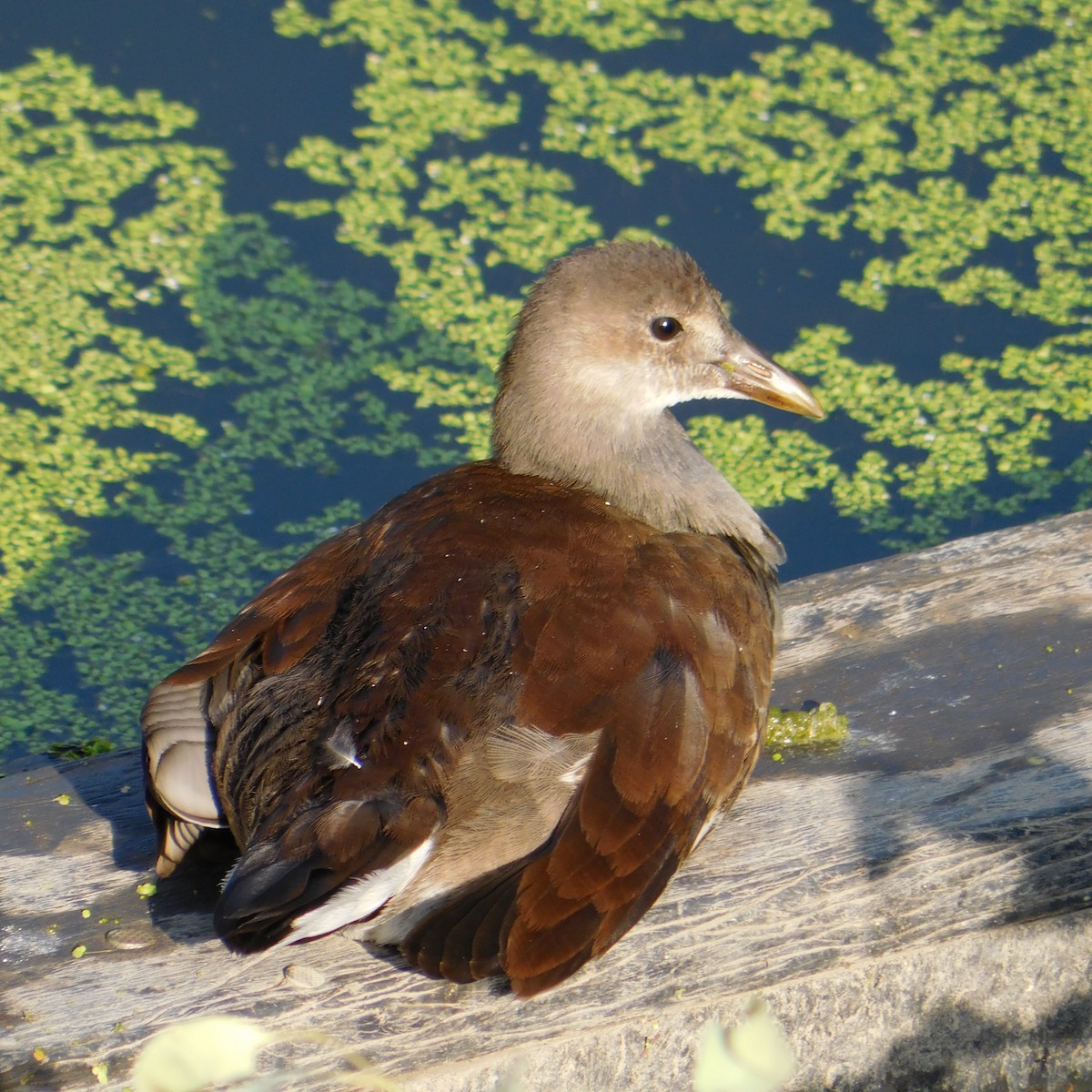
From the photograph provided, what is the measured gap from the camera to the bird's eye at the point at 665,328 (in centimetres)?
258

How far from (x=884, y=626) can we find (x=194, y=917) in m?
1.28

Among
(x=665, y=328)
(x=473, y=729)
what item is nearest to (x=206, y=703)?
(x=473, y=729)

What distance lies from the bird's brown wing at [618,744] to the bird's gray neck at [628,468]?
10.8 inches

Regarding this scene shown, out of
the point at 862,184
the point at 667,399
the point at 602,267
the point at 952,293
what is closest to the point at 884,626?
the point at 667,399

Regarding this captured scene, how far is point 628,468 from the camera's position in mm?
2496

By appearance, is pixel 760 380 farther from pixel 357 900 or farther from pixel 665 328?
pixel 357 900

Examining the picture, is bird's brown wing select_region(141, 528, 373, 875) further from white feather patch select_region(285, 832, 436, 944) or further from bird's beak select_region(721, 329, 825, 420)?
bird's beak select_region(721, 329, 825, 420)

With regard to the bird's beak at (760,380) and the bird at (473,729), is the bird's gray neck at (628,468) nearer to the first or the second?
the bird at (473,729)

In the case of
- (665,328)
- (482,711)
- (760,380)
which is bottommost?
(482,711)

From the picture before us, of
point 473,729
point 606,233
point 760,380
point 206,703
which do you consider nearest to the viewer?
point 473,729

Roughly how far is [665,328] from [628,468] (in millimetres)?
292

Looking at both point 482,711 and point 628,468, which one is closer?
point 482,711

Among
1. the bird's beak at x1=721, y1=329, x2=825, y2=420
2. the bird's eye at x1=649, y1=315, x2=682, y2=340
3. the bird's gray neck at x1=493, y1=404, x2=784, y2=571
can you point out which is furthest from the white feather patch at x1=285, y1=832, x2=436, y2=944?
the bird's beak at x1=721, y1=329, x2=825, y2=420

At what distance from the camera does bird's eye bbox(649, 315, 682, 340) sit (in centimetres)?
258
